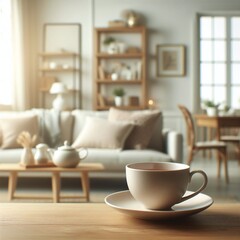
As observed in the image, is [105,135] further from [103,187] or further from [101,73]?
[101,73]

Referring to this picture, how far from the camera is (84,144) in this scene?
4.71 m

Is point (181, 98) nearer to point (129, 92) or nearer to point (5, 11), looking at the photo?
point (129, 92)

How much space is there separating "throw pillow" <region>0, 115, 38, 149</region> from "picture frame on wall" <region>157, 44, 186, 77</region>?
3.49 metres

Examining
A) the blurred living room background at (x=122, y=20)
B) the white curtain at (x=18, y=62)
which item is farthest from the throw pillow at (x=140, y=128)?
the blurred living room background at (x=122, y=20)

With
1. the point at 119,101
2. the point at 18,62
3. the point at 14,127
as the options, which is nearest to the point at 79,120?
the point at 14,127

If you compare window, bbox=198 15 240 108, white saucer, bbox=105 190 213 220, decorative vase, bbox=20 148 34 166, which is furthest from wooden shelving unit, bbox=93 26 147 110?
white saucer, bbox=105 190 213 220

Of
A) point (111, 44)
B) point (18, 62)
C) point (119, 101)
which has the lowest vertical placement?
point (119, 101)

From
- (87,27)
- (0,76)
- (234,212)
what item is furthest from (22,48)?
(234,212)

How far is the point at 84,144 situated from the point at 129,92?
133 inches

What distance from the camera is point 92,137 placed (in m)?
4.73

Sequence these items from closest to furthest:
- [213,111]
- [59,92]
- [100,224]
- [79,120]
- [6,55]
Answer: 1. [100,224]
2. [79,120]
3. [213,111]
4. [6,55]
5. [59,92]

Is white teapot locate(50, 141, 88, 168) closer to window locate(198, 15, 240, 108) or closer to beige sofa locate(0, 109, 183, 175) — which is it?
beige sofa locate(0, 109, 183, 175)

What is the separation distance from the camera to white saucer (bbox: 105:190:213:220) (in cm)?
77

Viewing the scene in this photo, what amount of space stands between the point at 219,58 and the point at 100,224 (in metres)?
7.60
